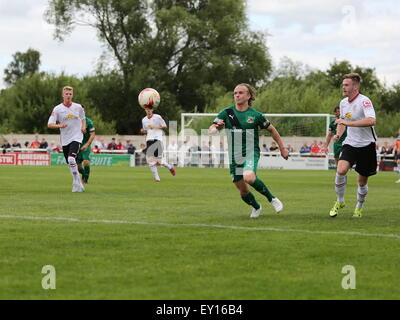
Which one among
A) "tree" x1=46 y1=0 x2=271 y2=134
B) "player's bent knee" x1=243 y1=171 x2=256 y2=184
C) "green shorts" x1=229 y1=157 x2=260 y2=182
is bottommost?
"player's bent knee" x1=243 y1=171 x2=256 y2=184

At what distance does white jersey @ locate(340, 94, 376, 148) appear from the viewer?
12.7 meters

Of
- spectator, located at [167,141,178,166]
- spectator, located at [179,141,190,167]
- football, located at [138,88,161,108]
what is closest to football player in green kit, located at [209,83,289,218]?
football, located at [138,88,161,108]

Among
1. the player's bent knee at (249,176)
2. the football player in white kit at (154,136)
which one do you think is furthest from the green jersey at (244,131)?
the football player in white kit at (154,136)

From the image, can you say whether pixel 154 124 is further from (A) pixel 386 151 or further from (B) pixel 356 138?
(A) pixel 386 151

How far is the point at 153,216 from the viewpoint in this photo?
1266 cm

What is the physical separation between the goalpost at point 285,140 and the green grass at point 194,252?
29.7m

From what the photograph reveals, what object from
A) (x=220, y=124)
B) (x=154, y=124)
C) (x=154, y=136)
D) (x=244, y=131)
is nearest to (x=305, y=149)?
(x=154, y=136)

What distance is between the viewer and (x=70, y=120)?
762 inches

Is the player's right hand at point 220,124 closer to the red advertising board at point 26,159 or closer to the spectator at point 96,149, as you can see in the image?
the red advertising board at point 26,159

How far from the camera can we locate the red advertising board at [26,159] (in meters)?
47.8

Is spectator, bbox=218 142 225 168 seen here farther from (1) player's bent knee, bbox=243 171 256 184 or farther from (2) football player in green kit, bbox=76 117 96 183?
(1) player's bent knee, bbox=243 171 256 184

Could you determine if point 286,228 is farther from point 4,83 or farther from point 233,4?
point 4,83

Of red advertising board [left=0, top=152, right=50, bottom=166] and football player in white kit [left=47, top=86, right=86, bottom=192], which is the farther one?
red advertising board [left=0, top=152, right=50, bottom=166]

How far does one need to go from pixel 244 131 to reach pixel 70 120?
7874 millimetres
